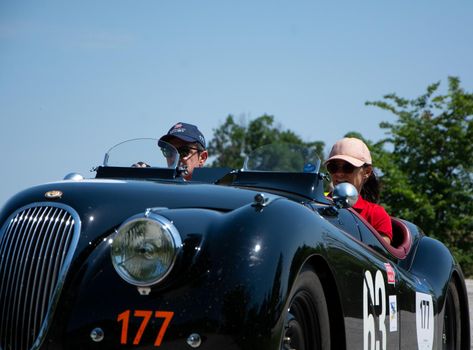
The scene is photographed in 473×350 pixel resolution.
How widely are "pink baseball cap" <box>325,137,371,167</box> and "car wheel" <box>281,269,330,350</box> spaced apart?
7.53 ft

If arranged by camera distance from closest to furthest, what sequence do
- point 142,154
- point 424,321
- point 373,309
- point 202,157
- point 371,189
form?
point 373,309
point 142,154
point 424,321
point 202,157
point 371,189

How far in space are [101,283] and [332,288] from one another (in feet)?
3.73

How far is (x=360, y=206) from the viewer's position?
20.6 ft

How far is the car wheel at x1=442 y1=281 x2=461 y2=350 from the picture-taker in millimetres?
6633

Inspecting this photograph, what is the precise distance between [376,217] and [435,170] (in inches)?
801

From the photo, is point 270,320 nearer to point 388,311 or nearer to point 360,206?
point 388,311

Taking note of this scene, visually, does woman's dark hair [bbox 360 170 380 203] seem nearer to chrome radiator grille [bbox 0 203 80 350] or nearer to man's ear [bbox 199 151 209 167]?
man's ear [bbox 199 151 209 167]

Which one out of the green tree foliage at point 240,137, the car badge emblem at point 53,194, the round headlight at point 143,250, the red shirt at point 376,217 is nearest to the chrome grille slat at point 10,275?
the car badge emblem at point 53,194

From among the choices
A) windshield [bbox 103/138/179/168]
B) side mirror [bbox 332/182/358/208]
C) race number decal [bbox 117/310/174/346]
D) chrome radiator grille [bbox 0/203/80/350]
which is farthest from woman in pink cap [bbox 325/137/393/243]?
race number decal [bbox 117/310/174/346]

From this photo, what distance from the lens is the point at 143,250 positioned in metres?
3.68

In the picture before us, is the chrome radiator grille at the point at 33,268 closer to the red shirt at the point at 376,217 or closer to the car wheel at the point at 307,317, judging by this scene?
the car wheel at the point at 307,317

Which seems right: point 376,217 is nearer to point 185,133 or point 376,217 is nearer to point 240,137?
point 185,133

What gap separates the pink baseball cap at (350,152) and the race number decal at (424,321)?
1.10 meters

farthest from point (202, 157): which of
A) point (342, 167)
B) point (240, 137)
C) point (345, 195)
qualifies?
point (240, 137)
